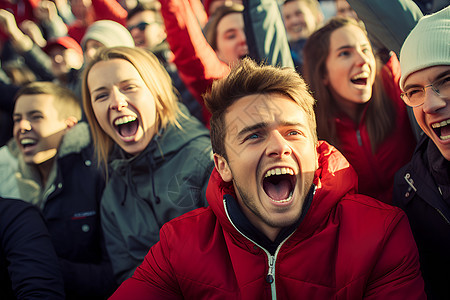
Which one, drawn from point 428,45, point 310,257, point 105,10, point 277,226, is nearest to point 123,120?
point 277,226

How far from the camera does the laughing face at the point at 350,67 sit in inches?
101

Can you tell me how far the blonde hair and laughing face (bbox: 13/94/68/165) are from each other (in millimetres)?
534

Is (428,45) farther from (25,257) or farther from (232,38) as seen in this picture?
(25,257)

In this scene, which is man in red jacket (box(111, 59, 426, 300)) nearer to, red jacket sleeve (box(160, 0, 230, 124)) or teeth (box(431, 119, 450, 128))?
teeth (box(431, 119, 450, 128))

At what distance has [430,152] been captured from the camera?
6.46ft

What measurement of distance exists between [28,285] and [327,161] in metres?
1.56

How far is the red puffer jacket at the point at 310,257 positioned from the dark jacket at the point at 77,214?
92 cm

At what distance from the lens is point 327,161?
185cm

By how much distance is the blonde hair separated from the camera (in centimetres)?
266

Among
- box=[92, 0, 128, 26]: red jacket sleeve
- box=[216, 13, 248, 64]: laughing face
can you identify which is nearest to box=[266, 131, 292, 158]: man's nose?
box=[216, 13, 248, 64]: laughing face

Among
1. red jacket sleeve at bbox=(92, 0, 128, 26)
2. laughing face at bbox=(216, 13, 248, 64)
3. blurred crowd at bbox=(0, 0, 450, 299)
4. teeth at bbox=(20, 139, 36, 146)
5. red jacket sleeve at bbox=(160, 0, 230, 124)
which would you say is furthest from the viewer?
red jacket sleeve at bbox=(92, 0, 128, 26)

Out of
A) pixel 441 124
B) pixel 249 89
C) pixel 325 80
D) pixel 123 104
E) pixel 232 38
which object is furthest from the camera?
pixel 232 38

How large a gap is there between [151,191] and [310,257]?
1.17 meters

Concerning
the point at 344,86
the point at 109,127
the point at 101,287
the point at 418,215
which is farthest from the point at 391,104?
the point at 101,287
